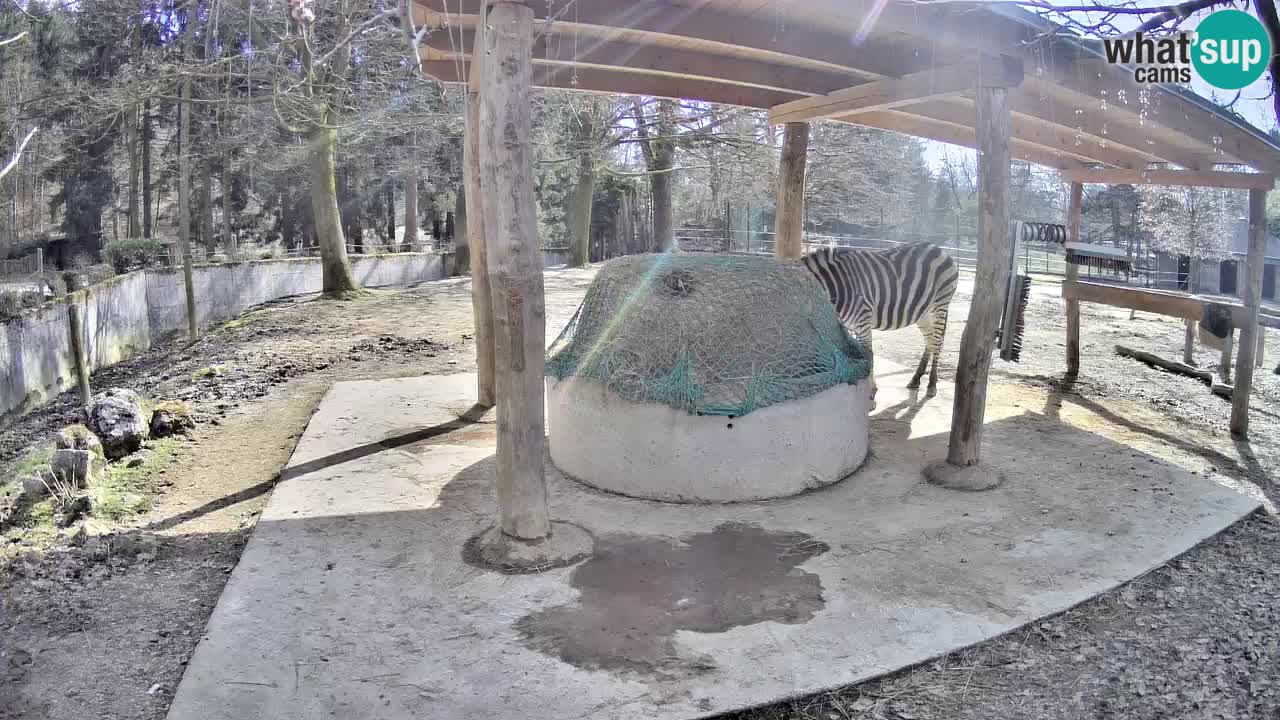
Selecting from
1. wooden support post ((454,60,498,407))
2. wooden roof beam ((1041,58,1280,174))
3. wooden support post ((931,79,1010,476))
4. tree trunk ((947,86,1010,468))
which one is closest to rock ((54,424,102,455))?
wooden support post ((454,60,498,407))

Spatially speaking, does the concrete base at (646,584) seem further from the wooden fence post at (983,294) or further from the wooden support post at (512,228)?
the wooden support post at (512,228)

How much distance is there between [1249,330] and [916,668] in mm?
5699

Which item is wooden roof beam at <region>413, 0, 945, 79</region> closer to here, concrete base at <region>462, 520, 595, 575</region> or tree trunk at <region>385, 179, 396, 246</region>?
concrete base at <region>462, 520, 595, 575</region>

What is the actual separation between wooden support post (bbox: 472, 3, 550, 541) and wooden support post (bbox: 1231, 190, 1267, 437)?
20.3 feet

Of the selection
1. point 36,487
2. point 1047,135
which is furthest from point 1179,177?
point 36,487

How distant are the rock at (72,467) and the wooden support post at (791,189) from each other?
5.88m

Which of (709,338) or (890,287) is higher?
(890,287)

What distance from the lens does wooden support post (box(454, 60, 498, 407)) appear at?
677 cm

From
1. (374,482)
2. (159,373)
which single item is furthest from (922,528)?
(159,373)

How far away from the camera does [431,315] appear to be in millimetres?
14492

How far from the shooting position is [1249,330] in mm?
7129

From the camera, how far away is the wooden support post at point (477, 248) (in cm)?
677

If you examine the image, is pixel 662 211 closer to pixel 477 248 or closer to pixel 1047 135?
pixel 1047 135

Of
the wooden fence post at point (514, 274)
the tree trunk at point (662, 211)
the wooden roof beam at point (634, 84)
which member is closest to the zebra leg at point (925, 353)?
the wooden roof beam at point (634, 84)
